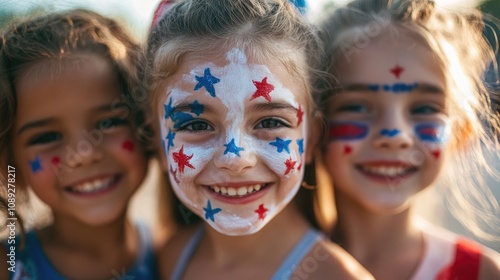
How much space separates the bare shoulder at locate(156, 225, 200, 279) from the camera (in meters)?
2.14

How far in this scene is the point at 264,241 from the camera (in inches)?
77.2

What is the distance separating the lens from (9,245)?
2162 mm

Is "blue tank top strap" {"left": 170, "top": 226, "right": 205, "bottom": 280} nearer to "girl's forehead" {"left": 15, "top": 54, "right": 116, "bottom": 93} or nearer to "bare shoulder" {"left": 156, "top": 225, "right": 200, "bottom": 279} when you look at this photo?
"bare shoulder" {"left": 156, "top": 225, "right": 200, "bottom": 279}

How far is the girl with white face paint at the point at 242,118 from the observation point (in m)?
1.74

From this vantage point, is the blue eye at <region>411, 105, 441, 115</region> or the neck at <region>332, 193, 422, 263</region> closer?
the blue eye at <region>411, 105, 441, 115</region>

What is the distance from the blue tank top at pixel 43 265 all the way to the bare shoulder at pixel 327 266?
701 mm

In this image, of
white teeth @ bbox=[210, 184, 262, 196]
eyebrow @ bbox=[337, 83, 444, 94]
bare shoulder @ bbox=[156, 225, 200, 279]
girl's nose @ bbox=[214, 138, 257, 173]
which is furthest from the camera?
bare shoulder @ bbox=[156, 225, 200, 279]

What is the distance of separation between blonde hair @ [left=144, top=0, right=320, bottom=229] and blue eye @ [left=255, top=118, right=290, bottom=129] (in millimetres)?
163

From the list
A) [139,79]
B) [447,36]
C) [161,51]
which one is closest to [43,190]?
[139,79]

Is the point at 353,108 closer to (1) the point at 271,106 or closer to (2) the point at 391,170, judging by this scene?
(2) the point at 391,170

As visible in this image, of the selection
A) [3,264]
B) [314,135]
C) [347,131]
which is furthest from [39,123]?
[347,131]

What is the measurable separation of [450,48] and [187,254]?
1.29 metres

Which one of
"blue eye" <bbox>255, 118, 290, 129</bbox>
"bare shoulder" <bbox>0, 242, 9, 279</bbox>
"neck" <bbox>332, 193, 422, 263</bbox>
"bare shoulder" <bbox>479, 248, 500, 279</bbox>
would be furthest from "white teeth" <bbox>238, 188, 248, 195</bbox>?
"bare shoulder" <bbox>0, 242, 9, 279</bbox>

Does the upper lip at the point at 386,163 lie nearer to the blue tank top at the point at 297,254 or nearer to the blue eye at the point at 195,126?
the blue tank top at the point at 297,254
